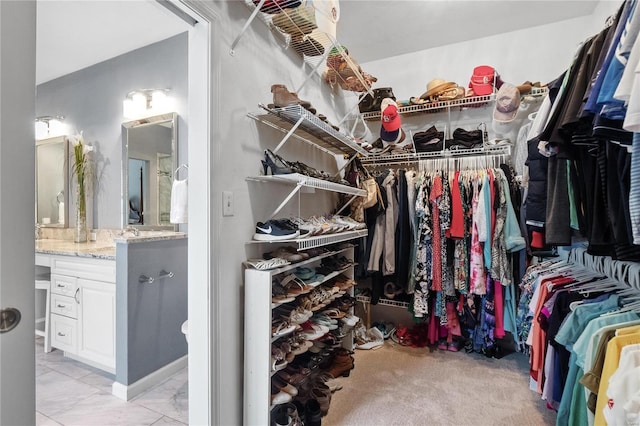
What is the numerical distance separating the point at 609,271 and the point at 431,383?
1.21 meters

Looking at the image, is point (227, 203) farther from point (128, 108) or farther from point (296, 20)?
point (128, 108)

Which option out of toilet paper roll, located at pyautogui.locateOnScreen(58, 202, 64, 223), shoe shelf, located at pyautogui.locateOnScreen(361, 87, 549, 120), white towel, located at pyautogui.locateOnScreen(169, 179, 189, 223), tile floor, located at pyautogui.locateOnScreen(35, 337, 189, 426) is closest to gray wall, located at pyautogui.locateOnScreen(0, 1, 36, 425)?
tile floor, located at pyautogui.locateOnScreen(35, 337, 189, 426)

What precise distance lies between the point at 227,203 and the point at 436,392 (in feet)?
5.71

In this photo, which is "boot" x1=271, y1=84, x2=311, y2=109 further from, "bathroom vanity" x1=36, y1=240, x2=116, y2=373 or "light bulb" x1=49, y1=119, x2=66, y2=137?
"light bulb" x1=49, y1=119, x2=66, y2=137

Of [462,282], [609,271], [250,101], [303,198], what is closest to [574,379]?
[609,271]

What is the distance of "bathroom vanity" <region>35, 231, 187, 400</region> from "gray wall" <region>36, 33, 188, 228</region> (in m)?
0.69

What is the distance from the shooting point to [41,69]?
290 centimetres

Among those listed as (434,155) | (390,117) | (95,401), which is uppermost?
(390,117)

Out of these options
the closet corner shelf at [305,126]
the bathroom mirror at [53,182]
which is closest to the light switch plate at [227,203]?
the closet corner shelf at [305,126]

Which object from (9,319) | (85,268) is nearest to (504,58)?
(9,319)

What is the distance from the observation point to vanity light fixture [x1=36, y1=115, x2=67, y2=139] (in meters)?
3.08

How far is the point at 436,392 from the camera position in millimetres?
1938

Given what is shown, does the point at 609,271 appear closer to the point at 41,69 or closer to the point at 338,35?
the point at 338,35

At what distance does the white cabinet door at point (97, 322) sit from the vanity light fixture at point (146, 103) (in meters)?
1.39
